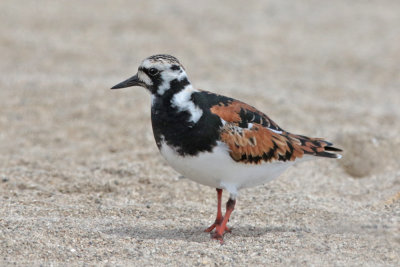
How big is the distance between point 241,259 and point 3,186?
2558mm

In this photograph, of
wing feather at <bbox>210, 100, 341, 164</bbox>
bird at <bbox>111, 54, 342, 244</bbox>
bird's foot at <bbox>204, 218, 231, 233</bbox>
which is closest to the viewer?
bird at <bbox>111, 54, 342, 244</bbox>

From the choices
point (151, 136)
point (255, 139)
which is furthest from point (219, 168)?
point (151, 136)

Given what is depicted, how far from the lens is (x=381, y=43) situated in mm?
11383

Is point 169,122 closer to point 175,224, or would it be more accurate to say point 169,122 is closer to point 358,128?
point 175,224

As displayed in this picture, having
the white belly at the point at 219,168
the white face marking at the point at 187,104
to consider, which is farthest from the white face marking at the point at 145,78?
the white belly at the point at 219,168

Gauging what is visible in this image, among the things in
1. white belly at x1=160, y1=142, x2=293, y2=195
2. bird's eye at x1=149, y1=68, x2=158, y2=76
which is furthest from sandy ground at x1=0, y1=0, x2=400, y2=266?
bird's eye at x1=149, y1=68, x2=158, y2=76

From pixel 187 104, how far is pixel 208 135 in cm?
28

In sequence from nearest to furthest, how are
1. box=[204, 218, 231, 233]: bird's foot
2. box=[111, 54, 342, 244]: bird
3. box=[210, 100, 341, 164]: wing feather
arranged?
box=[111, 54, 342, 244]: bird, box=[210, 100, 341, 164]: wing feather, box=[204, 218, 231, 233]: bird's foot

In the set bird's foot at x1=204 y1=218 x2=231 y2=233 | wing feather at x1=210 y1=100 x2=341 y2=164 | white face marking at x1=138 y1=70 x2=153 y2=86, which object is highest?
white face marking at x1=138 y1=70 x2=153 y2=86

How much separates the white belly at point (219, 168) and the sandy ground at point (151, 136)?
43 centimetres

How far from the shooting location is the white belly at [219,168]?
4.49 m

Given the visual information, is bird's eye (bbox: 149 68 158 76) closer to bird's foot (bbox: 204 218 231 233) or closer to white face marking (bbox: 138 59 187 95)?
white face marking (bbox: 138 59 187 95)

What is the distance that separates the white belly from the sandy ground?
43 centimetres

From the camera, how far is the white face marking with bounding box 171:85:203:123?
454 cm
